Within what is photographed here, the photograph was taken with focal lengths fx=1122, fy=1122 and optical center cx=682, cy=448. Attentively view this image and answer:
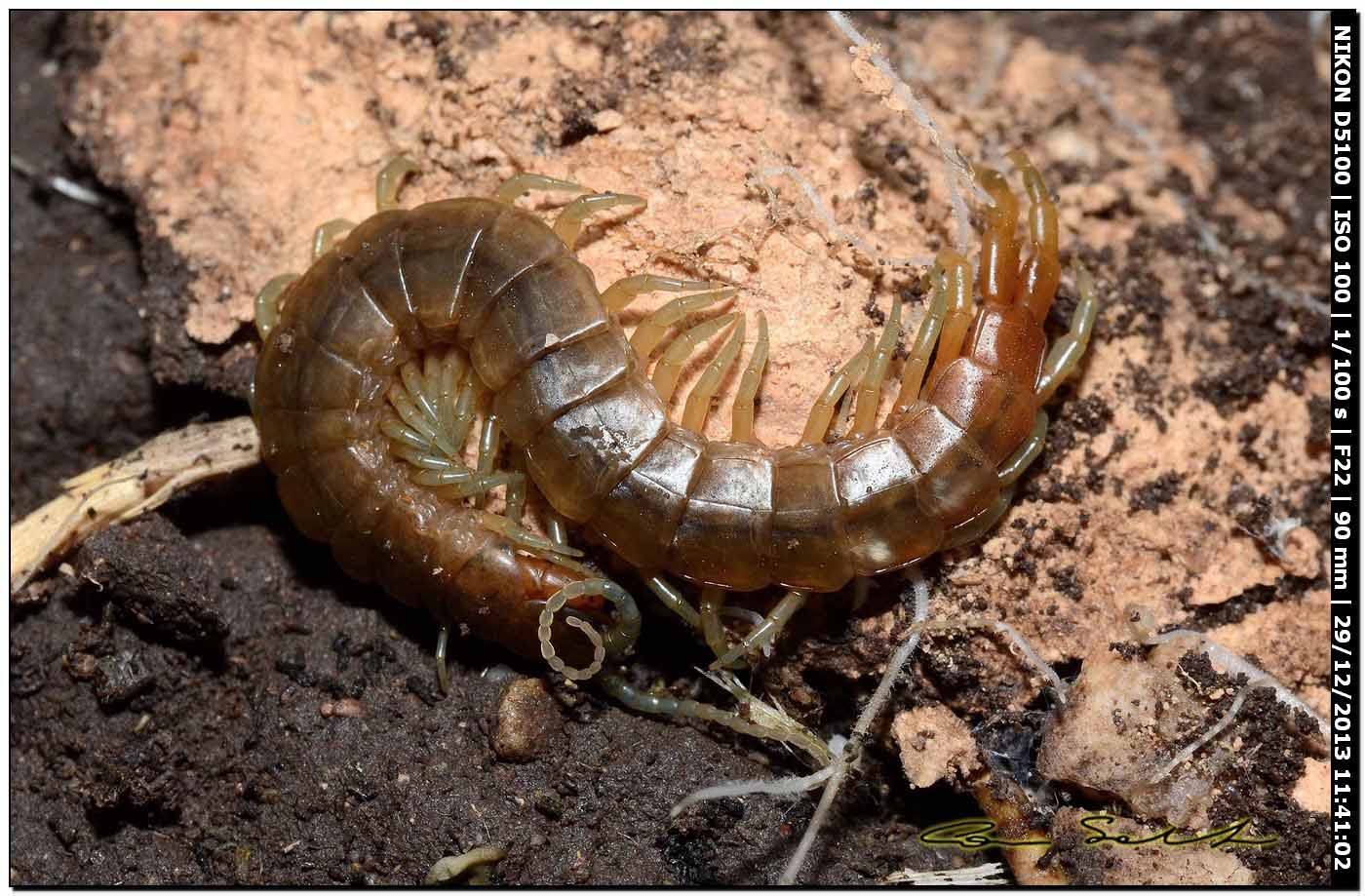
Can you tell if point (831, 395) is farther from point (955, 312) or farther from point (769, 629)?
point (769, 629)

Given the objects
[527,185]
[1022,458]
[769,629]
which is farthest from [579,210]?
[1022,458]

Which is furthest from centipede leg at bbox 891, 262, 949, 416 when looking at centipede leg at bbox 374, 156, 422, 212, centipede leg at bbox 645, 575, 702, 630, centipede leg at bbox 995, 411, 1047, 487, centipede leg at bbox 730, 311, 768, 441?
centipede leg at bbox 374, 156, 422, 212

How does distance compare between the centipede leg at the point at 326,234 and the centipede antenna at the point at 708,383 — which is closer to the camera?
the centipede antenna at the point at 708,383

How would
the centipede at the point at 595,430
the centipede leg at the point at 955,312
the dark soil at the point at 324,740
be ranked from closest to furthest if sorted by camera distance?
the centipede at the point at 595,430, the dark soil at the point at 324,740, the centipede leg at the point at 955,312

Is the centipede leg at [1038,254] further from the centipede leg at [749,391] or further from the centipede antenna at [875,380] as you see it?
the centipede leg at [749,391]

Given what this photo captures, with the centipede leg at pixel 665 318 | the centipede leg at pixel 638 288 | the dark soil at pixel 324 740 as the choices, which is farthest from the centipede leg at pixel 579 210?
the dark soil at pixel 324 740

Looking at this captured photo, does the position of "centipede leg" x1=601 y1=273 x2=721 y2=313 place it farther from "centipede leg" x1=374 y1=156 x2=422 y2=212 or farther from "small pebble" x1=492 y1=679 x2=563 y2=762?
"small pebble" x1=492 y1=679 x2=563 y2=762
